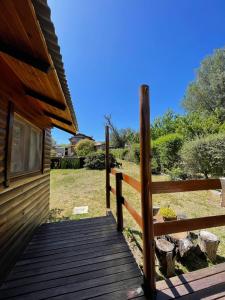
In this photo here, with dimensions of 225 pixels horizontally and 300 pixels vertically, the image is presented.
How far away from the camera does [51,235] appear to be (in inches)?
138

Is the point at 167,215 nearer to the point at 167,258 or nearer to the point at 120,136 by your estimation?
the point at 167,258

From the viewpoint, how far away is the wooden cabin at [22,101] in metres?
1.31

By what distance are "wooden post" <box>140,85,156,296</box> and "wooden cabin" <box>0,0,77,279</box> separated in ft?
3.27

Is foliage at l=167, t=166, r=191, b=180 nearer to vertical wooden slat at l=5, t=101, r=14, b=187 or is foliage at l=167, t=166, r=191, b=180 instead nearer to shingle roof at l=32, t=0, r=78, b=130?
vertical wooden slat at l=5, t=101, r=14, b=187

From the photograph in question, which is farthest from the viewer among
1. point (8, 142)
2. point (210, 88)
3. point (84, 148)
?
point (84, 148)

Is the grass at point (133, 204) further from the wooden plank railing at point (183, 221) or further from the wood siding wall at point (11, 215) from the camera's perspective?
the wood siding wall at point (11, 215)

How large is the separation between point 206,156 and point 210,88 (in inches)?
589

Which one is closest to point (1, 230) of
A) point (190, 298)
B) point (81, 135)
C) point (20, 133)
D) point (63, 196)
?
point (20, 133)

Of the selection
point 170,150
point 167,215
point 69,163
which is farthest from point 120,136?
point 167,215

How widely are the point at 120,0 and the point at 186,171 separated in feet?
27.1

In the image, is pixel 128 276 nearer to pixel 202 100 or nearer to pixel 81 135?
pixel 202 100

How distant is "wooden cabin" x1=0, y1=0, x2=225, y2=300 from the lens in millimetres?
1612

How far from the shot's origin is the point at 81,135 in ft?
129

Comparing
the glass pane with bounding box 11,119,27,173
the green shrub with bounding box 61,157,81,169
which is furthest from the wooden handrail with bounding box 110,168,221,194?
the green shrub with bounding box 61,157,81,169
